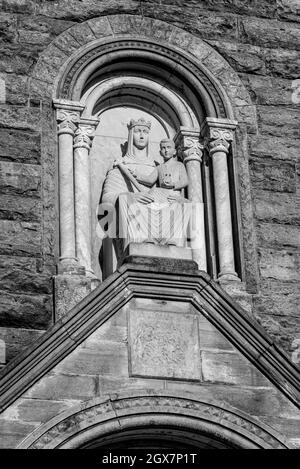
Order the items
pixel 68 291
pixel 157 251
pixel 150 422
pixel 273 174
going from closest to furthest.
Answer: pixel 150 422, pixel 157 251, pixel 68 291, pixel 273 174

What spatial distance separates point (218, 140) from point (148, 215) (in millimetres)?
1404

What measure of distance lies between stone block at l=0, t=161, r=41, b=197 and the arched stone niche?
0.88 feet

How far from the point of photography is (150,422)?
13758 millimetres

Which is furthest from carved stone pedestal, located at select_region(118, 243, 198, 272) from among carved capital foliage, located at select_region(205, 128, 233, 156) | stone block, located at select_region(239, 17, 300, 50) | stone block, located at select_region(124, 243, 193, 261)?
stone block, located at select_region(239, 17, 300, 50)

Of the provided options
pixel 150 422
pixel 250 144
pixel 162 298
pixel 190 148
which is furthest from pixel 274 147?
pixel 150 422

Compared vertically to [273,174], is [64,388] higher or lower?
lower

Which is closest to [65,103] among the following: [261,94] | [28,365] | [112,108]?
[112,108]

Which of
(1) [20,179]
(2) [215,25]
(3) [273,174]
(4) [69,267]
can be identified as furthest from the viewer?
(2) [215,25]

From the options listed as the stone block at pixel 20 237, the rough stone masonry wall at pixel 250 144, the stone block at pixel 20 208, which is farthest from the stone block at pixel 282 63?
the stone block at pixel 20 237

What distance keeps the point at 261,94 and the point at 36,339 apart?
403 centimetres

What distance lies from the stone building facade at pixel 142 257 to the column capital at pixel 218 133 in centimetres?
2

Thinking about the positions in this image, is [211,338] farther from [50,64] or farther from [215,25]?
[215,25]

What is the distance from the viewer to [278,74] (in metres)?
17.2
